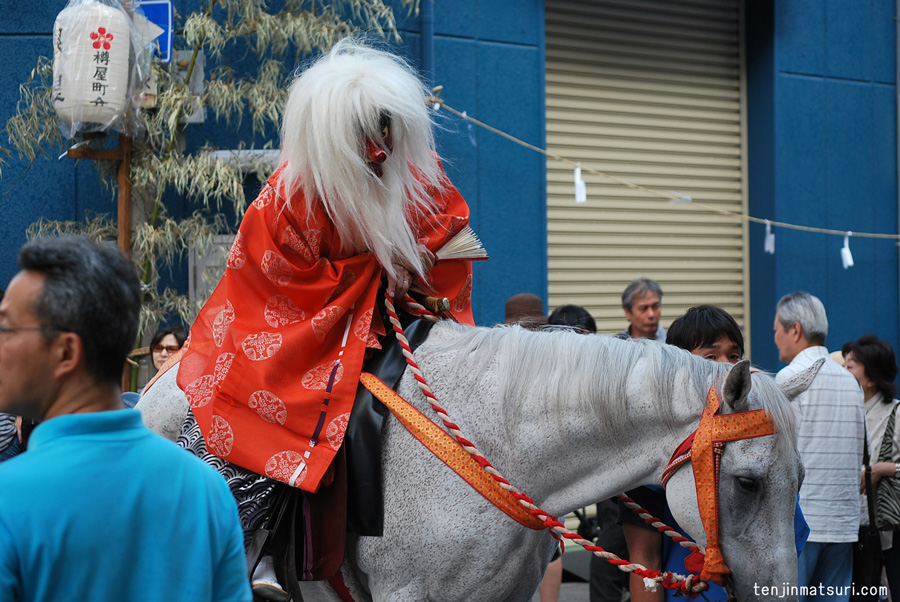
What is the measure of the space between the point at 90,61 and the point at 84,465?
13.3 feet

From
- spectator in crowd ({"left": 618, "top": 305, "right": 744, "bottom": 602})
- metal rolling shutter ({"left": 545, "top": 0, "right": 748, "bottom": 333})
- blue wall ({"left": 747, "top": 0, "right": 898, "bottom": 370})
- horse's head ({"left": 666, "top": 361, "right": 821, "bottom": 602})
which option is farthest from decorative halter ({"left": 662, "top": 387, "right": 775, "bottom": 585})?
blue wall ({"left": 747, "top": 0, "right": 898, "bottom": 370})

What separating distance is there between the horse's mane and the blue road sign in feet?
12.2

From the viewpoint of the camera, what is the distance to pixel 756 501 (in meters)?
2.14

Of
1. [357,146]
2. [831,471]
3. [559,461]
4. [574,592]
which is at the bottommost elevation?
[574,592]

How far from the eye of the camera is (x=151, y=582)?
1.23 m

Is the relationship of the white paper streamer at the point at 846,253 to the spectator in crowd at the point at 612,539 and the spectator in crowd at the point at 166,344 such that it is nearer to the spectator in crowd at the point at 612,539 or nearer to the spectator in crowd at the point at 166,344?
the spectator in crowd at the point at 612,539

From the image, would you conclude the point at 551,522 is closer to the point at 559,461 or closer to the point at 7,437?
the point at 559,461

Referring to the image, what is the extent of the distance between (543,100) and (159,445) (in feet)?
19.5

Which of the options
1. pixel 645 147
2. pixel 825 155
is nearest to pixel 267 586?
pixel 645 147

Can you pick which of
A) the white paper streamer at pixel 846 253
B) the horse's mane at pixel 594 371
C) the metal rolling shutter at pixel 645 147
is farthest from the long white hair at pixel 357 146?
the white paper streamer at pixel 846 253

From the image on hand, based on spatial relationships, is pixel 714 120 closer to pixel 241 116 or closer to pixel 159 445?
pixel 241 116

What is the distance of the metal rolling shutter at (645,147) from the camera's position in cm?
718

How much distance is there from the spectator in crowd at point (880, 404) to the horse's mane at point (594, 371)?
8.74 feet

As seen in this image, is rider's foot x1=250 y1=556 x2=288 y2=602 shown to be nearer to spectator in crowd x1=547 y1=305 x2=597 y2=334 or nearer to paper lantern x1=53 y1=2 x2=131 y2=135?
spectator in crowd x1=547 y1=305 x2=597 y2=334
